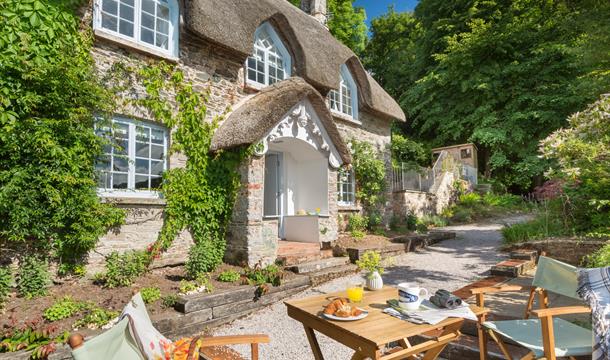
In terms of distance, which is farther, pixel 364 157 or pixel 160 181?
pixel 364 157

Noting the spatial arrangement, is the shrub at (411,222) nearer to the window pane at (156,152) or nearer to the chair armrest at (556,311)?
the window pane at (156,152)

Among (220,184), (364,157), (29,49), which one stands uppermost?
(29,49)

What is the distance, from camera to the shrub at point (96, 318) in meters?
4.05

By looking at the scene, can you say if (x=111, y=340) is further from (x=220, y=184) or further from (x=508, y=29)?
(x=508, y=29)

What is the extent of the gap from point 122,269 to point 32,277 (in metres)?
1.17

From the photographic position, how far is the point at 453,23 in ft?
62.7

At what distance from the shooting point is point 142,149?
21.5 feet

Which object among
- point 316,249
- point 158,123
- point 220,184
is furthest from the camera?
point 316,249

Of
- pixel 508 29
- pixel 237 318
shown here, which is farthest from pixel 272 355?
pixel 508 29

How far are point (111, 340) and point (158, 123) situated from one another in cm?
559

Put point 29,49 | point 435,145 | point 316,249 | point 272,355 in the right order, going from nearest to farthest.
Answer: point 272,355, point 29,49, point 316,249, point 435,145

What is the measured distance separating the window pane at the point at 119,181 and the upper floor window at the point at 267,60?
3.81 m

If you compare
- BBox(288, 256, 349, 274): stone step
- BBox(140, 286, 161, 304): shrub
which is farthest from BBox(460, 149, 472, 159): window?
BBox(140, 286, 161, 304): shrub

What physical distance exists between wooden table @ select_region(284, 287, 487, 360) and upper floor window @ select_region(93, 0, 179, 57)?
618 cm
